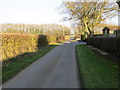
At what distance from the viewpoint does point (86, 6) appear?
3438 cm

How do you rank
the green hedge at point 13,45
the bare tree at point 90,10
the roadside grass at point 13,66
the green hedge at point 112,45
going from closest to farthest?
the roadside grass at point 13,66, the green hedge at point 112,45, the green hedge at point 13,45, the bare tree at point 90,10

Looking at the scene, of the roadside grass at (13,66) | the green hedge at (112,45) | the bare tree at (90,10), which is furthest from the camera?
the bare tree at (90,10)

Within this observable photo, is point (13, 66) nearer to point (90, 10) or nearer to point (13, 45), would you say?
point (13, 45)

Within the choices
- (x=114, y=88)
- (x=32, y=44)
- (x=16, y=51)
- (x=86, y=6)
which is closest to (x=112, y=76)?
(x=114, y=88)

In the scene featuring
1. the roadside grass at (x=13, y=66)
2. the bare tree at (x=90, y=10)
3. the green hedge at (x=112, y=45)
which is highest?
the bare tree at (x=90, y=10)

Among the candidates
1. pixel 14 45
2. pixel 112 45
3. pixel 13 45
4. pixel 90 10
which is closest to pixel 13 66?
pixel 13 45

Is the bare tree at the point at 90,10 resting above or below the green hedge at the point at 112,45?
above

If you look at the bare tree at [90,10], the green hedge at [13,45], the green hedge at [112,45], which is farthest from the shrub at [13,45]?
the bare tree at [90,10]

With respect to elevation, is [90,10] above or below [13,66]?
above

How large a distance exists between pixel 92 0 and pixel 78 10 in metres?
3.49

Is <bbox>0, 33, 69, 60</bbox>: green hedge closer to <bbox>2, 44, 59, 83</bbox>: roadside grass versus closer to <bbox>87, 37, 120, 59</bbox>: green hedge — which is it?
<bbox>2, 44, 59, 83</bbox>: roadside grass

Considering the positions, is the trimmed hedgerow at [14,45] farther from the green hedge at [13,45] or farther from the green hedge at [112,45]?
the green hedge at [112,45]

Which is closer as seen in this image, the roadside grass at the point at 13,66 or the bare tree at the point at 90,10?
the roadside grass at the point at 13,66

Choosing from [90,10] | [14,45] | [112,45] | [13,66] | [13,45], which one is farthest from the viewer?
[90,10]
